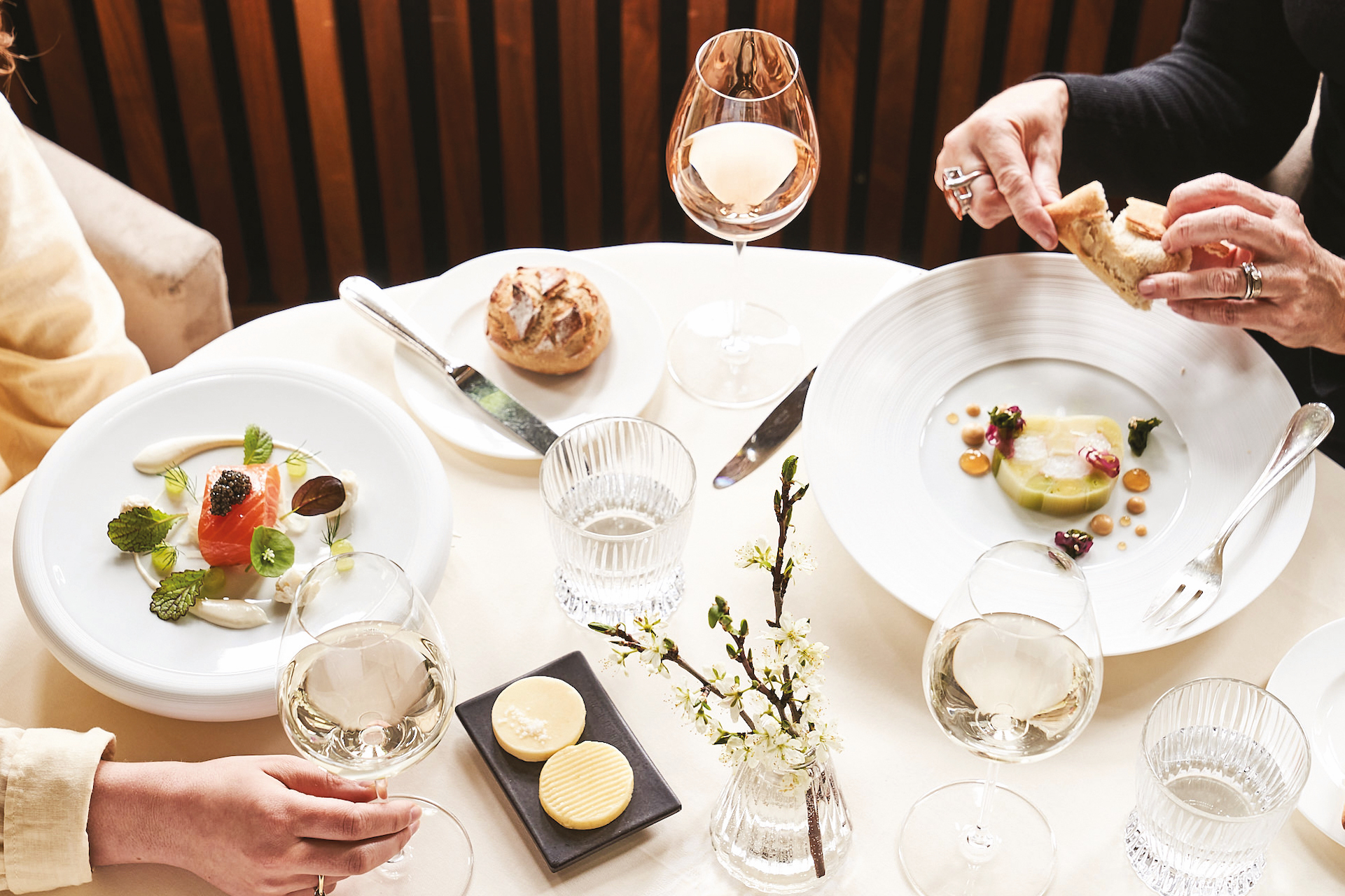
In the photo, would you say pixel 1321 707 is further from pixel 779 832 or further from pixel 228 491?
pixel 228 491

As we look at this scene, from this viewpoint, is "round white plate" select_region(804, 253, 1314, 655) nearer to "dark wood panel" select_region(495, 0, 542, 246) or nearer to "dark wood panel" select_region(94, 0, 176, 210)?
"dark wood panel" select_region(495, 0, 542, 246)

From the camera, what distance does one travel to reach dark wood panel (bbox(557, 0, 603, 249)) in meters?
2.44

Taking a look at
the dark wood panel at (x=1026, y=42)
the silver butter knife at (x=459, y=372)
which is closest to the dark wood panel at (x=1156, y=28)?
the dark wood panel at (x=1026, y=42)

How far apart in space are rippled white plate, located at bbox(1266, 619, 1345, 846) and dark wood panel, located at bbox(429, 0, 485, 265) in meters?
2.02

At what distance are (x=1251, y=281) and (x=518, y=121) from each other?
5.79 ft

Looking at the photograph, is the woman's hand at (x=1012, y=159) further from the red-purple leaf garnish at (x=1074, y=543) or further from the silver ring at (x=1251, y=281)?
the red-purple leaf garnish at (x=1074, y=543)

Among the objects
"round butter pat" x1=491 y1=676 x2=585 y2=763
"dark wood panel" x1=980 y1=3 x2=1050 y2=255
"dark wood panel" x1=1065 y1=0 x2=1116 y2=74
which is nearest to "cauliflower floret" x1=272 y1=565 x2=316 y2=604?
"round butter pat" x1=491 y1=676 x2=585 y2=763

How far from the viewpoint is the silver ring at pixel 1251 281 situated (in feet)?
4.15

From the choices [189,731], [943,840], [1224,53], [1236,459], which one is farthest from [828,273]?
[189,731]

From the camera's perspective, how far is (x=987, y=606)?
88 centimetres

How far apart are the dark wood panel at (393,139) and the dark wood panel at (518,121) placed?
8.4 inches

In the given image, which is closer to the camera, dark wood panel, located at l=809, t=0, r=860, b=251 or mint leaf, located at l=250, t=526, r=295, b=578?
mint leaf, located at l=250, t=526, r=295, b=578

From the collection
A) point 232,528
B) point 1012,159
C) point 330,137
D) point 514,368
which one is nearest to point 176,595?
point 232,528

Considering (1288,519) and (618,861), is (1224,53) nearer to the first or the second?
(1288,519)
